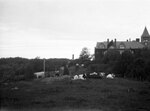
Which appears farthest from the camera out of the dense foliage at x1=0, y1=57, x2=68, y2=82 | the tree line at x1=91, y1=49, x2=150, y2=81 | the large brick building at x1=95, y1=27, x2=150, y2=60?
the large brick building at x1=95, y1=27, x2=150, y2=60

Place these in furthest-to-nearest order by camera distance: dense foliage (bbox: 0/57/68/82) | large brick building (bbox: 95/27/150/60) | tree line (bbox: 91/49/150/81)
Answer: large brick building (bbox: 95/27/150/60)
dense foliage (bbox: 0/57/68/82)
tree line (bbox: 91/49/150/81)

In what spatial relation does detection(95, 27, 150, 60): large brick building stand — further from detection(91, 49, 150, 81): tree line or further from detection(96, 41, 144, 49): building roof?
detection(91, 49, 150, 81): tree line

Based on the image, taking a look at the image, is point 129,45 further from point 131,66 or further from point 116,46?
point 131,66

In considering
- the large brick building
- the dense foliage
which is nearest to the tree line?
the large brick building

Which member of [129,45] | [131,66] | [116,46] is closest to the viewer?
[131,66]

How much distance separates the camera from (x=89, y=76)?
122 feet

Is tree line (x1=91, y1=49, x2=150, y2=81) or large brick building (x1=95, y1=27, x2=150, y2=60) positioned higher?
large brick building (x1=95, y1=27, x2=150, y2=60)

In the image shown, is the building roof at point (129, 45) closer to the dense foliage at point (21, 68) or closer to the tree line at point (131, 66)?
the tree line at point (131, 66)

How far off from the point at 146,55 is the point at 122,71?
5722mm

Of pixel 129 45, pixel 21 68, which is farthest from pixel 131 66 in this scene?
pixel 21 68

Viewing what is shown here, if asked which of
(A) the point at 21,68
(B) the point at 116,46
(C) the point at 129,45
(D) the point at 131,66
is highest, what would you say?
(C) the point at 129,45

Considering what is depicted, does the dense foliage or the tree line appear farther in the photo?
the dense foliage

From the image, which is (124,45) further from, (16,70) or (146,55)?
(16,70)

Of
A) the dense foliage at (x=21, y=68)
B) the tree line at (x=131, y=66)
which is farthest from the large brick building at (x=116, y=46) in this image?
the dense foliage at (x=21, y=68)
